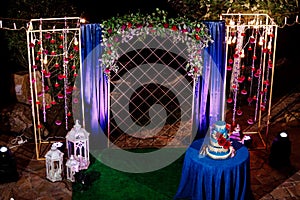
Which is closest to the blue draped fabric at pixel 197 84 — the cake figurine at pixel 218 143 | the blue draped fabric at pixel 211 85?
the blue draped fabric at pixel 211 85

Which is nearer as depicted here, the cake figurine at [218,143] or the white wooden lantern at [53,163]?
the cake figurine at [218,143]

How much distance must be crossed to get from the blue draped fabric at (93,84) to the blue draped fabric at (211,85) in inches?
54.1

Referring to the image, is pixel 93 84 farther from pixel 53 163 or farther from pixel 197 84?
pixel 197 84

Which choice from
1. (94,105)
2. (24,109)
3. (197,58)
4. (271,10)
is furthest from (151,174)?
(271,10)

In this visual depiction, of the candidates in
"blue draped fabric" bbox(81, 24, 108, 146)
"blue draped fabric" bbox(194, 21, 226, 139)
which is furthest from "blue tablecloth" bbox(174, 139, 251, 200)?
"blue draped fabric" bbox(81, 24, 108, 146)

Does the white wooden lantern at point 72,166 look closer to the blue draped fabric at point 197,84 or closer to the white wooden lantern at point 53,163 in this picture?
the white wooden lantern at point 53,163

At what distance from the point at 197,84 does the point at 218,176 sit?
1811mm

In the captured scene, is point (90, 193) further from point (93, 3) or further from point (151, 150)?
point (93, 3)

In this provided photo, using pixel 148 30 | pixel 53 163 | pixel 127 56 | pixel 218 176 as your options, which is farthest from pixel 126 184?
pixel 148 30

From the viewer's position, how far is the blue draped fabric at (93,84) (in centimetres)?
654

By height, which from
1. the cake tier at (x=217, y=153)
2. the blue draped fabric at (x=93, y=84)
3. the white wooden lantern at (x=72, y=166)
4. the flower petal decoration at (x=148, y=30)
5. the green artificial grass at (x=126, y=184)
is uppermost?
the flower petal decoration at (x=148, y=30)

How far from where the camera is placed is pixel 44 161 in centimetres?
707

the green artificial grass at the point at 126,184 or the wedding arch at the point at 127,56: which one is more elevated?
the wedding arch at the point at 127,56

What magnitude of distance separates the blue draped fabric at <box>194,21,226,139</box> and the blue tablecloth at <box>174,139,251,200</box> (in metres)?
1.30
